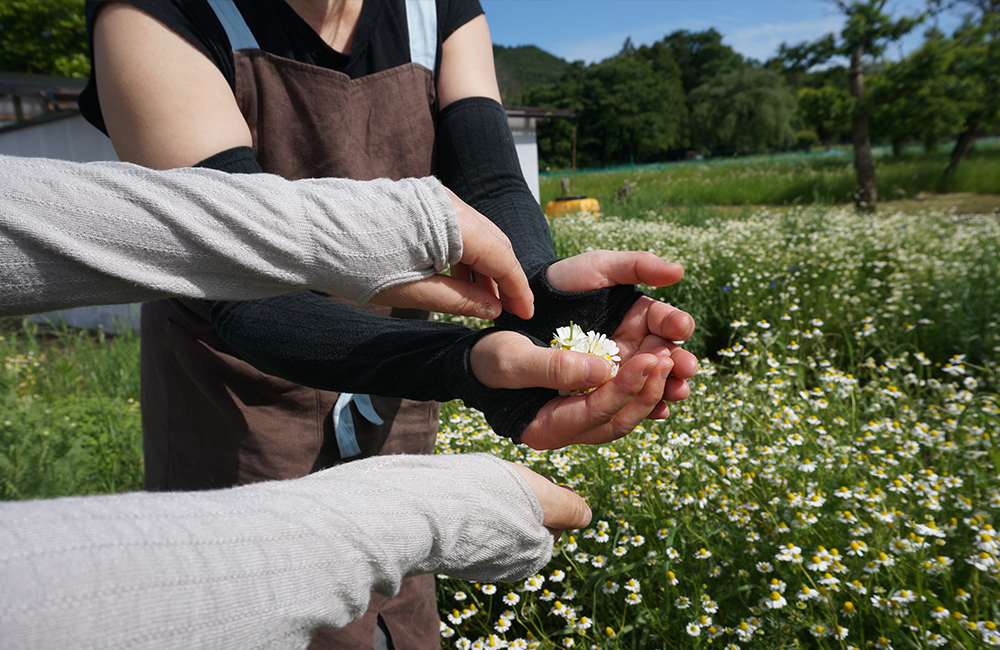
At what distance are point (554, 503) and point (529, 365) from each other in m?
0.22

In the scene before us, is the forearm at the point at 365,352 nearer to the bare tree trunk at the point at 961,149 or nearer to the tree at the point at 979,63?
the tree at the point at 979,63

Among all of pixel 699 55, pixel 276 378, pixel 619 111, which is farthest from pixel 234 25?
pixel 699 55

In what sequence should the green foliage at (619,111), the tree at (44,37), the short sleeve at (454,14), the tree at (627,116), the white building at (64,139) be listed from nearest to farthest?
the short sleeve at (454,14) < the white building at (64,139) < the tree at (44,37) < the green foliage at (619,111) < the tree at (627,116)

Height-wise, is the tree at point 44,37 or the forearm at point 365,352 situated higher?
the tree at point 44,37

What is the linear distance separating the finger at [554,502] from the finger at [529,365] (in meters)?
0.13

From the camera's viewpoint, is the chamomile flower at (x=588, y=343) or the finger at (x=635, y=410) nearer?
the finger at (x=635, y=410)

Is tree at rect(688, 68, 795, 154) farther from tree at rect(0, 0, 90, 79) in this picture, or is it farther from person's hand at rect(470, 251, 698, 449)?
person's hand at rect(470, 251, 698, 449)

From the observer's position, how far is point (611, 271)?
971mm

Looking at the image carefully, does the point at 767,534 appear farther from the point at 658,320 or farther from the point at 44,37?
the point at 44,37

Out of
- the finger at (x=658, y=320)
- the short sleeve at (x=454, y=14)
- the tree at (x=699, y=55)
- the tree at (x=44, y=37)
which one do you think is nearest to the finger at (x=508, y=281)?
the finger at (x=658, y=320)

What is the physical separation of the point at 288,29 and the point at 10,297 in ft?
2.81

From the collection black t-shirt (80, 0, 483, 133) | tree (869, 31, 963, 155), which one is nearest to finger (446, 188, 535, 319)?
black t-shirt (80, 0, 483, 133)

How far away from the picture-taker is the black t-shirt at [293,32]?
1055 mm

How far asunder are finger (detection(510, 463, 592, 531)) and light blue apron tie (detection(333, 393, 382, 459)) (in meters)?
0.56
